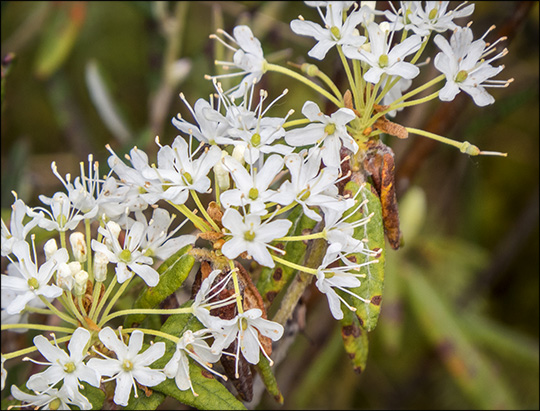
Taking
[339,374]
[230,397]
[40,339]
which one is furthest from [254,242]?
[339,374]

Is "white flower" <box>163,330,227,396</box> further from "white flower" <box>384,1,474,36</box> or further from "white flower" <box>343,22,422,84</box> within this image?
"white flower" <box>384,1,474,36</box>

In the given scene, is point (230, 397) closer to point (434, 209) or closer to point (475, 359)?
point (475, 359)

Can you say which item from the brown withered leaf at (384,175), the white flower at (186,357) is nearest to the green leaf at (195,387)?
the white flower at (186,357)

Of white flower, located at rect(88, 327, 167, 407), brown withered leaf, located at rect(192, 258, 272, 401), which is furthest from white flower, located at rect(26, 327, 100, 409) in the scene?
brown withered leaf, located at rect(192, 258, 272, 401)

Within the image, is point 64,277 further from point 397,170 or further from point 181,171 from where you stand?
point 397,170

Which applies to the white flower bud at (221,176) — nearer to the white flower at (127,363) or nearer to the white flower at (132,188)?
the white flower at (132,188)

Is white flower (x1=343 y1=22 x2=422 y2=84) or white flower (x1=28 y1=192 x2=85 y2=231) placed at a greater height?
white flower (x1=343 y1=22 x2=422 y2=84)

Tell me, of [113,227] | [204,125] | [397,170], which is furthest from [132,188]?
[397,170]

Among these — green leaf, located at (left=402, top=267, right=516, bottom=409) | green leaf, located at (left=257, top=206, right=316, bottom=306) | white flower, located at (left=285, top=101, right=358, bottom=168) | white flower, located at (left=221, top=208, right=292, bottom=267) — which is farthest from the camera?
green leaf, located at (left=402, top=267, right=516, bottom=409)
